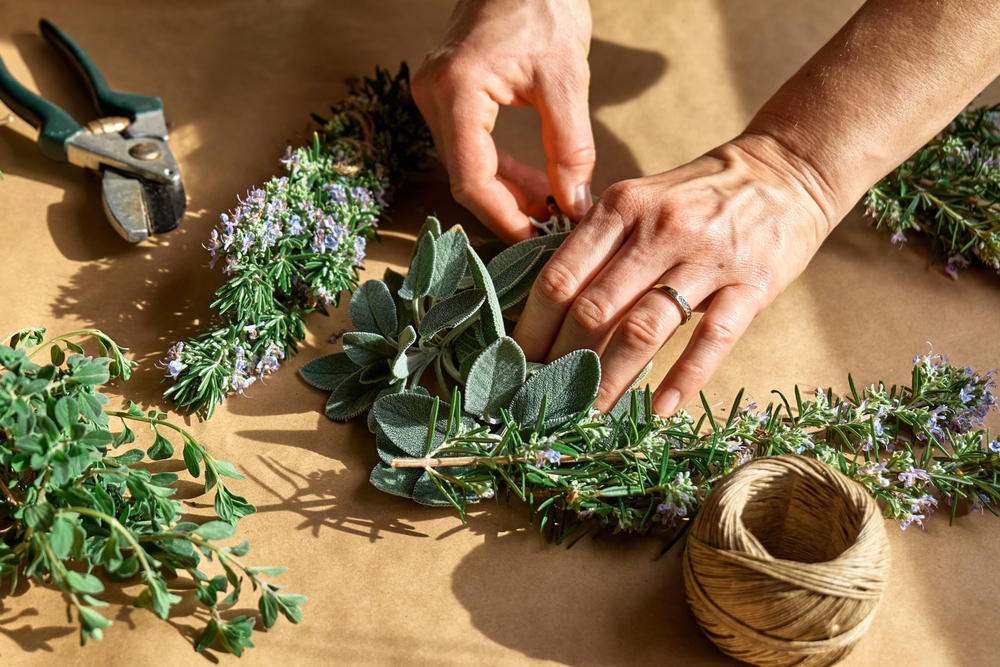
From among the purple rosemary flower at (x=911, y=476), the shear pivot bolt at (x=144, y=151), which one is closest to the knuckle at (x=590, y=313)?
the purple rosemary flower at (x=911, y=476)

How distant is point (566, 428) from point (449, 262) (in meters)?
0.25

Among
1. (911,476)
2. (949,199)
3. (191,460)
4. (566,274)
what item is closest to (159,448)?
(191,460)

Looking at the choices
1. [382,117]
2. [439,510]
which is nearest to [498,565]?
[439,510]

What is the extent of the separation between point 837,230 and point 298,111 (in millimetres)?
864

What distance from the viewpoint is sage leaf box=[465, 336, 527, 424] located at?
0.85 m

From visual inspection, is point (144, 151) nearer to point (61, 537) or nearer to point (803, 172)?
point (61, 537)

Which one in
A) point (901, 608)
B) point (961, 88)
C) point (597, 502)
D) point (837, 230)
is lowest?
point (901, 608)

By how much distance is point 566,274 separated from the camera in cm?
93

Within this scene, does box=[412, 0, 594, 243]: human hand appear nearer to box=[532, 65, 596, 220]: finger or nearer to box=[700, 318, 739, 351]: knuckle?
box=[532, 65, 596, 220]: finger

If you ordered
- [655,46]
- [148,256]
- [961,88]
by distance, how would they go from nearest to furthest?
[961,88] → [148,256] → [655,46]

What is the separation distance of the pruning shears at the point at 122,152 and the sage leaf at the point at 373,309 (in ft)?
1.08

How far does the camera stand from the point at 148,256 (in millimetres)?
1087

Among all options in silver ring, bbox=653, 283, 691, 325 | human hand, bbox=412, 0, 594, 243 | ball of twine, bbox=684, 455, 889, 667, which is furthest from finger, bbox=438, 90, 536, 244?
ball of twine, bbox=684, 455, 889, 667

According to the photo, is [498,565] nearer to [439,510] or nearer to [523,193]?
[439,510]
